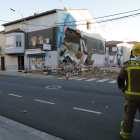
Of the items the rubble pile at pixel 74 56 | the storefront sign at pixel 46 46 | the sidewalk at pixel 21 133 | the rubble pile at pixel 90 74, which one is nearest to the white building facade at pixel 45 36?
the storefront sign at pixel 46 46

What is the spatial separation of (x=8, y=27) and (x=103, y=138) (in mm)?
25039

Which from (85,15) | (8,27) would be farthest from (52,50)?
(8,27)

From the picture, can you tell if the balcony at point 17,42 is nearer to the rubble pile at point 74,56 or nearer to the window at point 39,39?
the window at point 39,39

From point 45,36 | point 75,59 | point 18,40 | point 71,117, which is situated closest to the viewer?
point 71,117

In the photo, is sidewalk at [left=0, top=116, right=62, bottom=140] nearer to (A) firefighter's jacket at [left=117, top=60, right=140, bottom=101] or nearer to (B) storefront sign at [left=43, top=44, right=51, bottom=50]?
(A) firefighter's jacket at [left=117, top=60, right=140, bottom=101]

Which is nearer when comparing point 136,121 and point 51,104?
point 136,121

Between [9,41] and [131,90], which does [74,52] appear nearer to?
Answer: [9,41]

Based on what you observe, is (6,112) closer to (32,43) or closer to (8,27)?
(32,43)

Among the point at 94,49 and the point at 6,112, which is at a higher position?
A: the point at 94,49

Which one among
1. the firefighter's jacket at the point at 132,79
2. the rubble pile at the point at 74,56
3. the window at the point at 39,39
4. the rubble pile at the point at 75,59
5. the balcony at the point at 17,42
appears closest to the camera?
the firefighter's jacket at the point at 132,79

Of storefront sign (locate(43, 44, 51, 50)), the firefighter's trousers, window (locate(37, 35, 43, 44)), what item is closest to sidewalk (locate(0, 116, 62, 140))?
the firefighter's trousers

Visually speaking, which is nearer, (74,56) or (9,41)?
(74,56)

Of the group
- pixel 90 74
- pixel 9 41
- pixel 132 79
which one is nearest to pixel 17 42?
pixel 9 41

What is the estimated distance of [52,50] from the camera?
18.3 m
